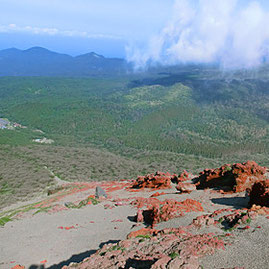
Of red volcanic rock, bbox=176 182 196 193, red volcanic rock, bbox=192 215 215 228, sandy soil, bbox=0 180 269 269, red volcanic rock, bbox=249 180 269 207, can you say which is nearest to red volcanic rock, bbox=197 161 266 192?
red volcanic rock, bbox=176 182 196 193

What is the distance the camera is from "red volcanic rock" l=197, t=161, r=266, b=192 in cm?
3009

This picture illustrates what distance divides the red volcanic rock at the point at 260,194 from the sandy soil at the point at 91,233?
66.5 inches

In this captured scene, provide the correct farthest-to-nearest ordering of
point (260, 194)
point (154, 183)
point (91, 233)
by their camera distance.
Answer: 1. point (154, 183)
2. point (91, 233)
3. point (260, 194)

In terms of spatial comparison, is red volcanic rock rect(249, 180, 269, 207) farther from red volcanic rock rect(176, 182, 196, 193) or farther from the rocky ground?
red volcanic rock rect(176, 182, 196, 193)

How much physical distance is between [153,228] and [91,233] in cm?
548

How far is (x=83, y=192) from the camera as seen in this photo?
40094 millimetres

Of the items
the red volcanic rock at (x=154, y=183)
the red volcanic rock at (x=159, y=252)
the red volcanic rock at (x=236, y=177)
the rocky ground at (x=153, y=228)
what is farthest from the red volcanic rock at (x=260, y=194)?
the red volcanic rock at (x=154, y=183)

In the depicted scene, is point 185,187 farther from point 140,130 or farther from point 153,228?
point 140,130

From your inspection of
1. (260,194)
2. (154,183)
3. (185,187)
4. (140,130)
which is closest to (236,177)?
(185,187)

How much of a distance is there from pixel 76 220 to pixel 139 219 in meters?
6.70

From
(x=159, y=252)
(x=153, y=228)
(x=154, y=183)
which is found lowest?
(x=154, y=183)

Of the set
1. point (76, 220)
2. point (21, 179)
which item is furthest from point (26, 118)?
point (76, 220)

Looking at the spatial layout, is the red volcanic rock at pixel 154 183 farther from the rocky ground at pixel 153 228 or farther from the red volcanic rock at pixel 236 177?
the red volcanic rock at pixel 236 177

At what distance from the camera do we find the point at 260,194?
23062 millimetres
